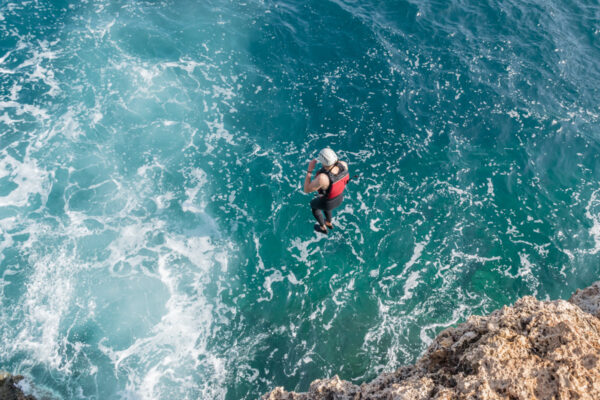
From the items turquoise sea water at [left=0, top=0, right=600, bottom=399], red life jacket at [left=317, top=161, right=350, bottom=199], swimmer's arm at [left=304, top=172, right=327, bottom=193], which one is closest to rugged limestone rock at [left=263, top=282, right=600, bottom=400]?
red life jacket at [left=317, top=161, right=350, bottom=199]

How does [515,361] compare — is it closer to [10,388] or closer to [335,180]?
[335,180]

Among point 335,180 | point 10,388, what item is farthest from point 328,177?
point 10,388

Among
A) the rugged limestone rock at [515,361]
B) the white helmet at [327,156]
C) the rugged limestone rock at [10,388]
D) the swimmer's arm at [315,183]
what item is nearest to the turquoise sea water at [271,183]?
the rugged limestone rock at [10,388]

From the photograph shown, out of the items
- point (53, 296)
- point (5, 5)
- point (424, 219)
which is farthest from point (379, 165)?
point (5, 5)

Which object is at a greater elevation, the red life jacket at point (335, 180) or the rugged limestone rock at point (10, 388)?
the red life jacket at point (335, 180)

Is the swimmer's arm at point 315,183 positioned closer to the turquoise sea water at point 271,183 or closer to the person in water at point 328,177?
the person in water at point 328,177

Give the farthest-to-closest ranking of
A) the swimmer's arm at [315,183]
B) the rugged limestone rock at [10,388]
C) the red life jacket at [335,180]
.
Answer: the rugged limestone rock at [10,388] < the red life jacket at [335,180] < the swimmer's arm at [315,183]

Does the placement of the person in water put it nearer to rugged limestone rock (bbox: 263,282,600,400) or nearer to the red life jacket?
the red life jacket
